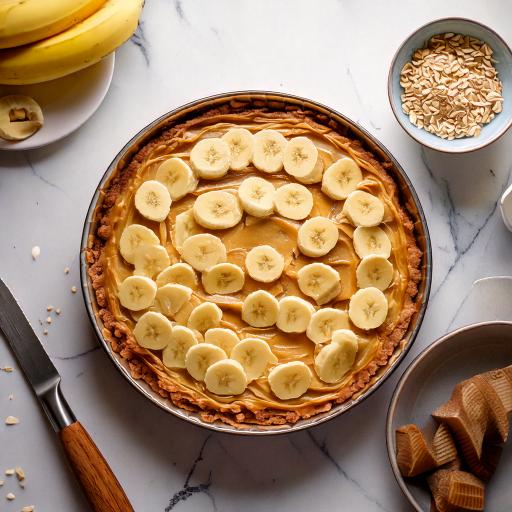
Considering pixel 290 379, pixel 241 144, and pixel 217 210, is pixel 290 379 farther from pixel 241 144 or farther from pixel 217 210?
pixel 241 144

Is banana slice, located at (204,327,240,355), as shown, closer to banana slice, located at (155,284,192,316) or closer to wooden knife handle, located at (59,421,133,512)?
banana slice, located at (155,284,192,316)

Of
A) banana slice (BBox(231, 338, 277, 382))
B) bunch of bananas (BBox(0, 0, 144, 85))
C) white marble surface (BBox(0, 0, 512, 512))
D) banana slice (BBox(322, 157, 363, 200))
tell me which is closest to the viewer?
bunch of bananas (BBox(0, 0, 144, 85))

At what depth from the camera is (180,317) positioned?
3850 millimetres

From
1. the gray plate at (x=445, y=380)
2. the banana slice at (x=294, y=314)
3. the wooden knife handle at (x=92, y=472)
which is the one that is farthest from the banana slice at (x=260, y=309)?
the wooden knife handle at (x=92, y=472)

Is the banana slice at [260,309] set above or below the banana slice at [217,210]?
below

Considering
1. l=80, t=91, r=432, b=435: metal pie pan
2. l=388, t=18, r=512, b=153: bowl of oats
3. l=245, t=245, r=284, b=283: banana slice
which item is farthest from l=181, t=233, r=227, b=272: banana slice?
l=388, t=18, r=512, b=153: bowl of oats

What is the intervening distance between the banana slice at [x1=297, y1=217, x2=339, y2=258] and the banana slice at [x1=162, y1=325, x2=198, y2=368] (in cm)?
70

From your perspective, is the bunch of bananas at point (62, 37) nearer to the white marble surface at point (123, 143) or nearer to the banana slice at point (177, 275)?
the white marble surface at point (123, 143)

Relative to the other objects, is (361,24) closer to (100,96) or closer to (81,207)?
(100,96)

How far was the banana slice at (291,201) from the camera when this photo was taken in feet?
12.8

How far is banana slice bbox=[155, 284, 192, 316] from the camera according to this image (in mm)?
3801

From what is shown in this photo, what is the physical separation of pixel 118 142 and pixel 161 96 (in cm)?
35

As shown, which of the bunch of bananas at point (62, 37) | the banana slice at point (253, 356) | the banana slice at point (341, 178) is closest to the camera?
the bunch of bananas at point (62, 37)

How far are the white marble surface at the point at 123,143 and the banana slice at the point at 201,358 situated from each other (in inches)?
17.3
